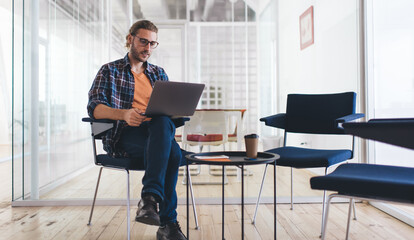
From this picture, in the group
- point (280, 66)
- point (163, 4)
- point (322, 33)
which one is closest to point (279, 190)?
point (280, 66)

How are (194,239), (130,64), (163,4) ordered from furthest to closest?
(163,4)
(130,64)
(194,239)

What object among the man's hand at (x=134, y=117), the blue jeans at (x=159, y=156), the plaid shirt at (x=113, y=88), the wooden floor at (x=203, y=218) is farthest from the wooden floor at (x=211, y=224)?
the man's hand at (x=134, y=117)

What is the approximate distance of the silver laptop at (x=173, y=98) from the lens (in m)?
1.69

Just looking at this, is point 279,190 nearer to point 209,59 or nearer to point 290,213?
point 290,213

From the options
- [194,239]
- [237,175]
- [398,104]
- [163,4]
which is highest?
[163,4]

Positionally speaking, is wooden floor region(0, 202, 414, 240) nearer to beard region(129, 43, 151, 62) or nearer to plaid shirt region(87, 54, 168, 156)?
plaid shirt region(87, 54, 168, 156)

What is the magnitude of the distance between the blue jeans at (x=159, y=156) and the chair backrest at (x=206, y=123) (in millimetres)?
778

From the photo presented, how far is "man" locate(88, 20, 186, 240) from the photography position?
1.68 metres

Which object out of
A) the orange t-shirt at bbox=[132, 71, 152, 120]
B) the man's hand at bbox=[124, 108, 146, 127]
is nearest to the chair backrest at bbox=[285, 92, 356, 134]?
the orange t-shirt at bbox=[132, 71, 152, 120]

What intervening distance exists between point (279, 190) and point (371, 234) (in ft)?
2.85

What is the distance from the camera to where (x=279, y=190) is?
278 cm

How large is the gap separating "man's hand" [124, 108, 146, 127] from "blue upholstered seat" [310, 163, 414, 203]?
3.14ft

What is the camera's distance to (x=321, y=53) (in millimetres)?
2957

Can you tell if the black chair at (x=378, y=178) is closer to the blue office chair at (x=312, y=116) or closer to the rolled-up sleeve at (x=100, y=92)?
the blue office chair at (x=312, y=116)
